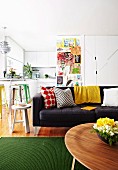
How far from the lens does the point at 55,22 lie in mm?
4633

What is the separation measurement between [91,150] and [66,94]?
6.27ft

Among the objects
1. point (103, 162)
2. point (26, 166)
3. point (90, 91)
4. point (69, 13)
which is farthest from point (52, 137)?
point (69, 13)

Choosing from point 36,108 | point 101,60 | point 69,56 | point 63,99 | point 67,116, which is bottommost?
point 67,116

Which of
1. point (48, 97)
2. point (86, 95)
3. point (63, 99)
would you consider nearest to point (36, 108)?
point (48, 97)

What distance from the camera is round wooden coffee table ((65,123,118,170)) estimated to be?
1.16 m

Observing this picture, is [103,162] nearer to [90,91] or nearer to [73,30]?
[90,91]

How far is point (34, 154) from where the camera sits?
220cm

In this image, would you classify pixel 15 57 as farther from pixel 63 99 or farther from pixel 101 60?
pixel 63 99

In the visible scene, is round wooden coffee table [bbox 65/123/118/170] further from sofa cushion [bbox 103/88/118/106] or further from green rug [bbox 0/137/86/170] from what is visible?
sofa cushion [bbox 103/88/118/106]

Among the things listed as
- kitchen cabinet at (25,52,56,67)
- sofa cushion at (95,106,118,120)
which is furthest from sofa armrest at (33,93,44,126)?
kitchen cabinet at (25,52,56,67)

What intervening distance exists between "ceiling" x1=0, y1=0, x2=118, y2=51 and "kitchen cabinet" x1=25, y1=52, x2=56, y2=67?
2789 millimetres

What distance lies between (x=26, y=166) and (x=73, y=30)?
14.2 ft

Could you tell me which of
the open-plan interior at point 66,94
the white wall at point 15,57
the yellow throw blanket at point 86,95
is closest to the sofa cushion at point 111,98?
the open-plan interior at point 66,94

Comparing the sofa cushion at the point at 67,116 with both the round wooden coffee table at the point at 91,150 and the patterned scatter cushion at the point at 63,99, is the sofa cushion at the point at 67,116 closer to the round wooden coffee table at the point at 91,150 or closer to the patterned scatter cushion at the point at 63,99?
the patterned scatter cushion at the point at 63,99
